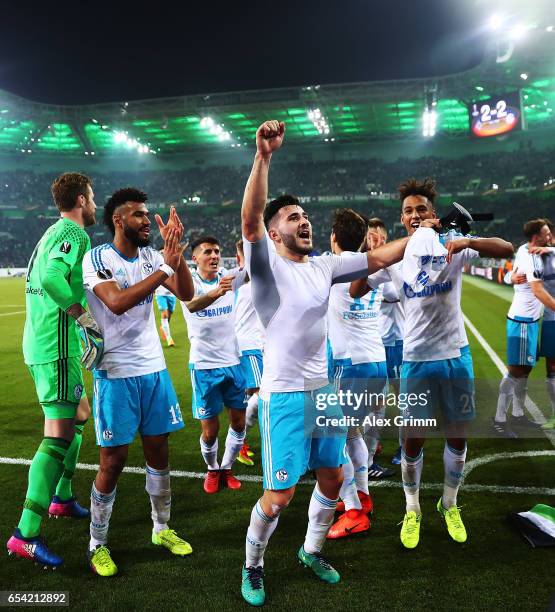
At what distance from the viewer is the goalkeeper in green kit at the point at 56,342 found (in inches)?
134

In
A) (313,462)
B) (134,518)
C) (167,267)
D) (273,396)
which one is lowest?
(134,518)

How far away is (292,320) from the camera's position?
298cm

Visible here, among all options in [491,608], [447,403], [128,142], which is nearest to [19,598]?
[491,608]

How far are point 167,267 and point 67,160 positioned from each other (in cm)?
5738

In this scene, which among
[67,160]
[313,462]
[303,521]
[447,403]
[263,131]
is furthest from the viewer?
[67,160]

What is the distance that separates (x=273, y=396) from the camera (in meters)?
3.01

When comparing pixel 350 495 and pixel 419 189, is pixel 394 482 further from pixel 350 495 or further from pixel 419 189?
pixel 419 189

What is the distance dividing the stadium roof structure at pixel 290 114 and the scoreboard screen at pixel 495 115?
1.02 metres

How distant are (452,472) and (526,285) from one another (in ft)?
11.2

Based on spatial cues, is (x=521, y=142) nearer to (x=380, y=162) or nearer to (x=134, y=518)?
(x=380, y=162)

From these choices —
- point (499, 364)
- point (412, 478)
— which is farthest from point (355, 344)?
point (499, 364)

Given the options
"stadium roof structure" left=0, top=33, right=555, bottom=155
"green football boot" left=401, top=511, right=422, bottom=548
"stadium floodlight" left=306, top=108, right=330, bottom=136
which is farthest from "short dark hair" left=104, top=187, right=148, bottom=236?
"stadium floodlight" left=306, top=108, right=330, bottom=136

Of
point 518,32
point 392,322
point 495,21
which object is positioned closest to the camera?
point 392,322

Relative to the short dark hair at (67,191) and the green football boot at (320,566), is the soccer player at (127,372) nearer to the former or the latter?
the short dark hair at (67,191)
